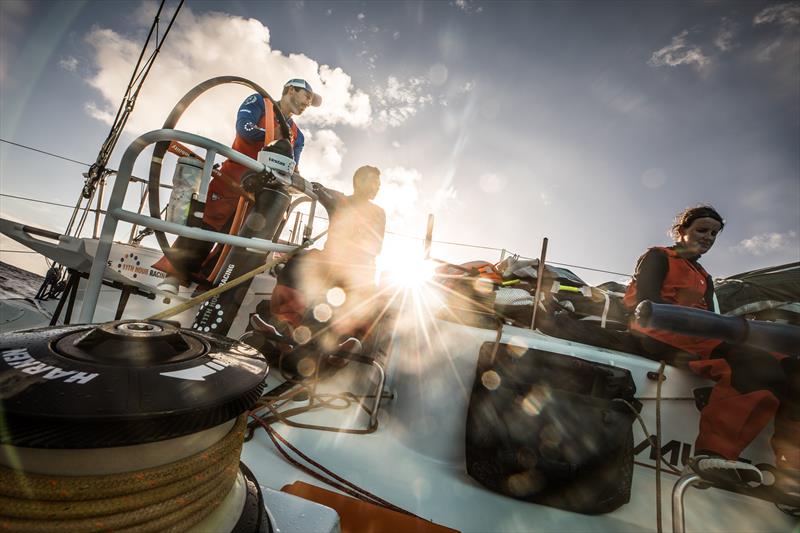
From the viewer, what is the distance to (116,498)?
1.69 feet

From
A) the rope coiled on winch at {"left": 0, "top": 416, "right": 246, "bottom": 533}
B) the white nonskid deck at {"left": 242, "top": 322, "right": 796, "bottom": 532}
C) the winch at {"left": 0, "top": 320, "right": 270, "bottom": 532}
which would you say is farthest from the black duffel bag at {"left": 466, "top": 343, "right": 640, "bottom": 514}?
the rope coiled on winch at {"left": 0, "top": 416, "right": 246, "bottom": 533}

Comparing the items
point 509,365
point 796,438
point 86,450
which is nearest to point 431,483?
point 509,365

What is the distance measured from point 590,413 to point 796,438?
1.08 metres

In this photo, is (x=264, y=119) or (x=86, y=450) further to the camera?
(x=264, y=119)

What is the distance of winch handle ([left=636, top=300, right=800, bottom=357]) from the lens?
0.74m

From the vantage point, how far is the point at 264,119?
258 cm

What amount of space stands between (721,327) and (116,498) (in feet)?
4.12

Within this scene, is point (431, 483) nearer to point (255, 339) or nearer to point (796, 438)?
point (255, 339)

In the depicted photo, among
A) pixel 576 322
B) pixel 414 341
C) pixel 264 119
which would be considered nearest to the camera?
pixel 414 341

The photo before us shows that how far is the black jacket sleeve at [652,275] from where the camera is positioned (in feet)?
8.15

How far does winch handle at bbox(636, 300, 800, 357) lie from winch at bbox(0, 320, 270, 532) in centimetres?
90

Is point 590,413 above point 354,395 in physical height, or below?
above

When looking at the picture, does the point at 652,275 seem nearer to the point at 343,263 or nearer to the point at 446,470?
the point at 446,470

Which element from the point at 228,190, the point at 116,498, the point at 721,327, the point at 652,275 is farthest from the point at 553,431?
the point at 228,190
